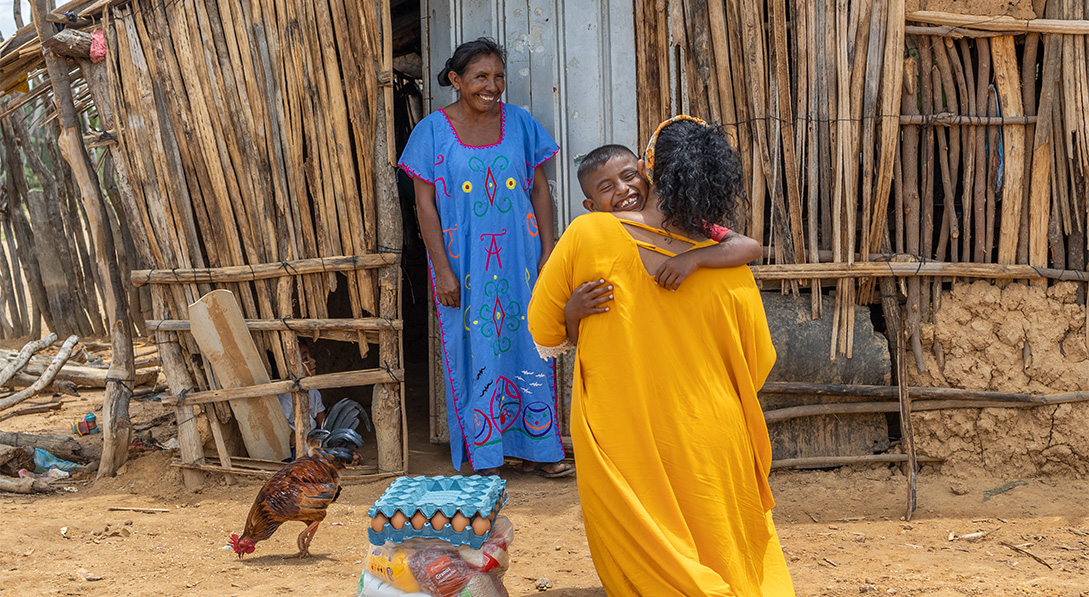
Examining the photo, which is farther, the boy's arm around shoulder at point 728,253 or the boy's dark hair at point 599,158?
the boy's dark hair at point 599,158

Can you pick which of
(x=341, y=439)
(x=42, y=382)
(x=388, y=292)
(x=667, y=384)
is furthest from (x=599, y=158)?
(x=42, y=382)

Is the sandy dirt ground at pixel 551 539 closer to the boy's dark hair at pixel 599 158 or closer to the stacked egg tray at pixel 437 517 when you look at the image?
the stacked egg tray at pixel 437 517

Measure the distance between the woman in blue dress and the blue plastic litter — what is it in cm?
254

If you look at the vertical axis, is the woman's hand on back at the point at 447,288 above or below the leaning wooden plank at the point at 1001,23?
below

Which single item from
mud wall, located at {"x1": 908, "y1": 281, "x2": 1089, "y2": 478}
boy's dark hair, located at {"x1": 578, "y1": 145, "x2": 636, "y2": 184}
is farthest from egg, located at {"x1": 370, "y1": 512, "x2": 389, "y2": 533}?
mud wall, located at {"x1": 908, "y1": 281, "x2": 1089, "y2": 478}

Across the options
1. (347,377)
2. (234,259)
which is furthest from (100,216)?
(347,377)

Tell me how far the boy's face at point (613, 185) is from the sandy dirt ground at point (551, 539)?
4.82 feet

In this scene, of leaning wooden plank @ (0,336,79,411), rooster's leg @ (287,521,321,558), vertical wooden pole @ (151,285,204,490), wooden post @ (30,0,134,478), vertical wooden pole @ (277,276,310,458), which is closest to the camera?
rooster's leg @ (287,521,321,558)

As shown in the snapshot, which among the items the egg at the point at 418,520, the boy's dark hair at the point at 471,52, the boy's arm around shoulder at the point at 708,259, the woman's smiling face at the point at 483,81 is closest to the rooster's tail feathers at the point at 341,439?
the egg at the point at 418,520

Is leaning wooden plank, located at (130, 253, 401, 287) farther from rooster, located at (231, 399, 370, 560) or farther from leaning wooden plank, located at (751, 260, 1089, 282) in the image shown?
leaning wooden plank, located at (751, 260, 1089, 282)

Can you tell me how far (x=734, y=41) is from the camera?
4.32 metres

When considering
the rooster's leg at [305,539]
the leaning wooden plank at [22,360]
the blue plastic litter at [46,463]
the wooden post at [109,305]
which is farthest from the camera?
the leaning wooden plank at [22,360]

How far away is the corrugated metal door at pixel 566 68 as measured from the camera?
4.53m

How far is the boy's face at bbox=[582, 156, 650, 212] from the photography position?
11.0 ft
